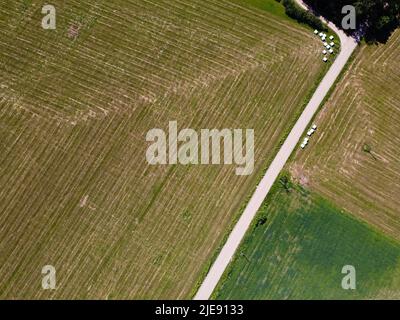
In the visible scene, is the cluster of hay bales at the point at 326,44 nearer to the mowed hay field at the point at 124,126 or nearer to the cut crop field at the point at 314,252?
the mowed hay field at the point at 124,126

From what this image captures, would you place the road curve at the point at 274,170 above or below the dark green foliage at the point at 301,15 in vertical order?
below

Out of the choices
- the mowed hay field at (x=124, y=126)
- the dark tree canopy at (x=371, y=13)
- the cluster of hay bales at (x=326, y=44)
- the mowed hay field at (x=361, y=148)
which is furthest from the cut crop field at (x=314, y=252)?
the dark tree canopy at (x=371, y=13)

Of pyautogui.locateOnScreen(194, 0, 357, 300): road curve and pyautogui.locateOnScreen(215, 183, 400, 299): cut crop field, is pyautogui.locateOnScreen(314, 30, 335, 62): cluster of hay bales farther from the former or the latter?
pyautogui.locateOnScreen(215, 183, 400, 299): cut crop field

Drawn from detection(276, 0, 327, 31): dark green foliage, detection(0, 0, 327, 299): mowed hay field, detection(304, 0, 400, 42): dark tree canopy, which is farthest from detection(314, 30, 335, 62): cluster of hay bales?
detection(0, 0, 327, 299): mowed hay field

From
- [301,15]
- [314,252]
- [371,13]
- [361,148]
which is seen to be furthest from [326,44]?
[314,252]

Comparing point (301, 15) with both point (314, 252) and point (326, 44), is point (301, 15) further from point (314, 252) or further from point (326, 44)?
point (314, 252)
